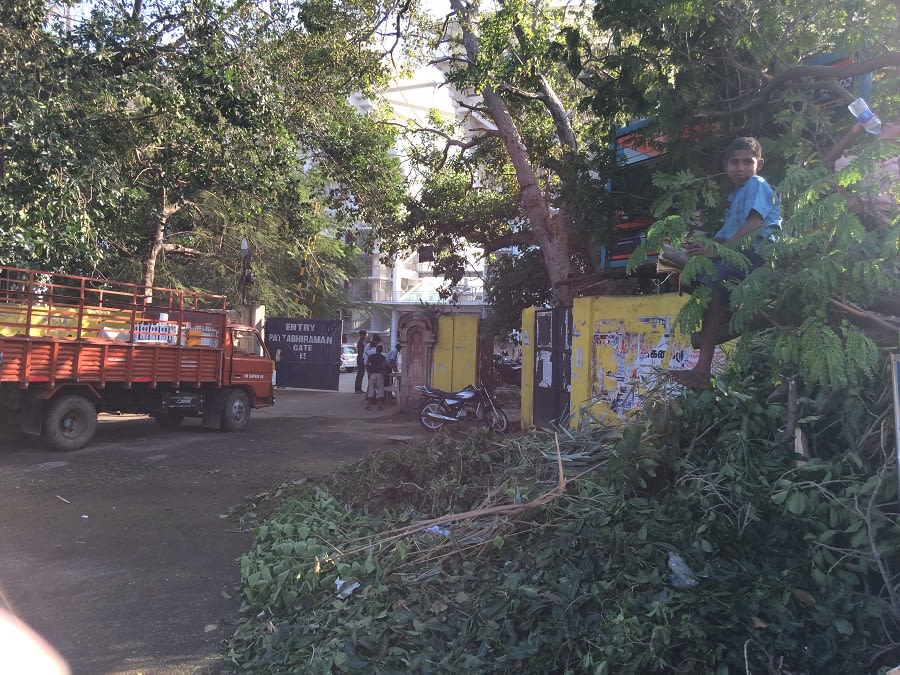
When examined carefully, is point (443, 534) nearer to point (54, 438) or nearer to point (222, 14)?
point (54, 438)

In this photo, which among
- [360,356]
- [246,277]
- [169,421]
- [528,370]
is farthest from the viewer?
[360,356]

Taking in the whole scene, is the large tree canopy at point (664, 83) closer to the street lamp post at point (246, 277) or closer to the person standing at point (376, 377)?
the person standing at point (376, 377)

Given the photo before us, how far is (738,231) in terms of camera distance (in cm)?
356

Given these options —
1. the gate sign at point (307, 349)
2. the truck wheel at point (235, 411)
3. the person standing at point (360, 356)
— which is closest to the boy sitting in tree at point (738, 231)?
the truck wheel at point (235, 411)

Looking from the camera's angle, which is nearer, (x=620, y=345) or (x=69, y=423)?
(x=620, y=345)

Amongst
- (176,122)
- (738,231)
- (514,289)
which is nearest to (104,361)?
(176,122)

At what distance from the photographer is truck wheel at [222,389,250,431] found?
1259 centimetres

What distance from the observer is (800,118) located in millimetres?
6211

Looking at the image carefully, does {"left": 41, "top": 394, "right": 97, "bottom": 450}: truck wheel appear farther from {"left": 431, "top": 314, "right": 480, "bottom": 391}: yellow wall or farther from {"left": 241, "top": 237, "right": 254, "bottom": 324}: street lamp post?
{"left": 241, "top": 237, "right": 254, "bottom": 324}: street lamp post

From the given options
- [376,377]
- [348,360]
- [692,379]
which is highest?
[348,360]

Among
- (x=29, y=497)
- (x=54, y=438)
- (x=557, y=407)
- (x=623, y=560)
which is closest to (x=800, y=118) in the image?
(x=623, y=560)

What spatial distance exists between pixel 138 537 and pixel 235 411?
7.07 m

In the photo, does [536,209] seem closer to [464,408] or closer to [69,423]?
[464,408]

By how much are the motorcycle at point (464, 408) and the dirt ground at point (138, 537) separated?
119 centimetres
